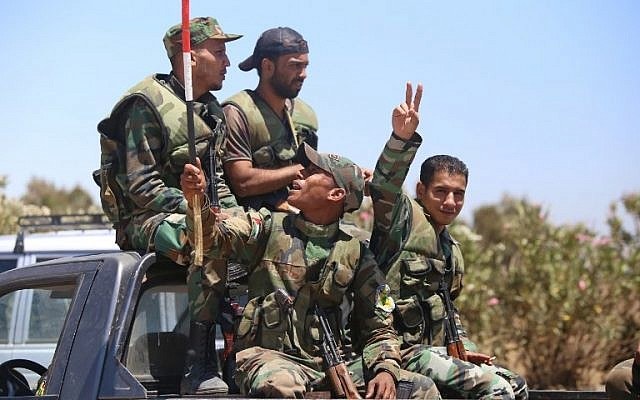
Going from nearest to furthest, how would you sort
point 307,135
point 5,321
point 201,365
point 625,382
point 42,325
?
point 201,365 → point 625,382 → point 307,135 → point 42,325 → point 5,321

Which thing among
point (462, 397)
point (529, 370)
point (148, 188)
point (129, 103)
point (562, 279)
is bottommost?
point (529, 370)

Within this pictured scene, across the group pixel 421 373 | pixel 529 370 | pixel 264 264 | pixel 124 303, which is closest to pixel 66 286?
pixel 124 303

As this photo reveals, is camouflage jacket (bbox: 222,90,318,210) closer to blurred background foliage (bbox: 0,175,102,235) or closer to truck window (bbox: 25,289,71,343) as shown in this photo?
truck window (bbox: 25,289,71,343)

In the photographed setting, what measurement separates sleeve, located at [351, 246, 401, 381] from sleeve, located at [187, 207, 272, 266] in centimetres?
42

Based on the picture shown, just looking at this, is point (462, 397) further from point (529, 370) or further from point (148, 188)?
point (529, 370)

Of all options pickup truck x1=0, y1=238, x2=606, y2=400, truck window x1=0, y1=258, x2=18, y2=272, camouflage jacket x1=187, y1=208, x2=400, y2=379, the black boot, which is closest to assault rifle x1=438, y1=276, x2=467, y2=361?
camouflage jacket x1=187, y1=208, x2=400, y2=379

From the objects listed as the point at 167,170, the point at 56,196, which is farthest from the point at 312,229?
the point at 56,196

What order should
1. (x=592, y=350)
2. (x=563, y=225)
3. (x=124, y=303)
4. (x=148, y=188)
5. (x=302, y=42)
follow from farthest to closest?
1. (x=563, y=225)
2. (x=592, y=350)
3. (x=302, y=42)
4. (x=148, y=188)
5. (x=124, y=303)

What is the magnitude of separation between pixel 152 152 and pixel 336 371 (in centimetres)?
131

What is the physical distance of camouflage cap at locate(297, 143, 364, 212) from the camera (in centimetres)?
459

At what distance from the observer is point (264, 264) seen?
449 centimetres

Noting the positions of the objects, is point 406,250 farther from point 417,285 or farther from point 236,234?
point 236,234

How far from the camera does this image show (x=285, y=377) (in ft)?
13.5

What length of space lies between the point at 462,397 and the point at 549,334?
23.4 feet
